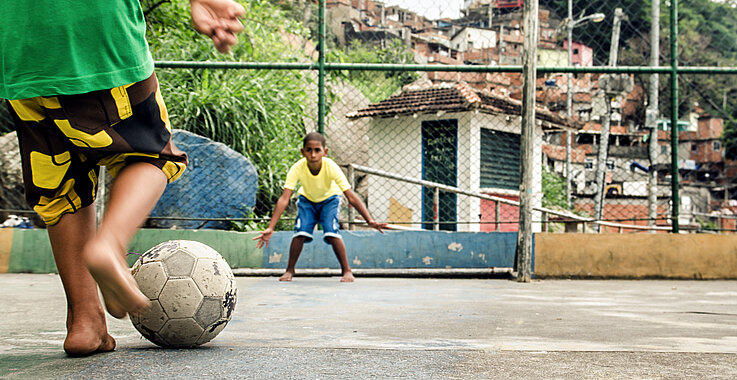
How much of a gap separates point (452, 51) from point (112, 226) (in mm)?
5721

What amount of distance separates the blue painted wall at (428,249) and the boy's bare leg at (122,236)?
4.76 meters

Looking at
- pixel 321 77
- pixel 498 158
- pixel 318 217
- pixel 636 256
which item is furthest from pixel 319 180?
pixel 498 158


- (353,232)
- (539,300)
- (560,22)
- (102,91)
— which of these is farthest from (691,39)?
(560,22)

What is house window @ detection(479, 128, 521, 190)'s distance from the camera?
14.3m

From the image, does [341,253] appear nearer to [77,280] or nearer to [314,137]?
[314,137]

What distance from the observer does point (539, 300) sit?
4.41 metres

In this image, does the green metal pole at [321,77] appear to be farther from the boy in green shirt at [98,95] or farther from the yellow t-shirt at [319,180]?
the boy in green shirt at [98,95]

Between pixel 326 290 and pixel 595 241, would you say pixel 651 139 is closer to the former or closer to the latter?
pixel 595 241

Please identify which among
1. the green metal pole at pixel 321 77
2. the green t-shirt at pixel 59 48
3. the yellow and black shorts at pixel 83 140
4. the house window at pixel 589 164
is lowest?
the yellow and black shorts at pixel 83 140

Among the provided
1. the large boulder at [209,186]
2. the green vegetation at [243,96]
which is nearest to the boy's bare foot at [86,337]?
the large boulder at [209,186]

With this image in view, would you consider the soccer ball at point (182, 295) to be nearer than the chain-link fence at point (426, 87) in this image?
Yes

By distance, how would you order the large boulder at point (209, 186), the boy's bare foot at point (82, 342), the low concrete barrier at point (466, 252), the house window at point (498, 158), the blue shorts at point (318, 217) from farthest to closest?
the house window at point (498, 158) → the large boulder at point (209, 186) → the low concrete barrier at point (466, 252) → the blue shorts at point (318, 217) → the boy's bare foot at point (82, 342)

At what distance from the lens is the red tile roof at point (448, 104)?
47.3 feet

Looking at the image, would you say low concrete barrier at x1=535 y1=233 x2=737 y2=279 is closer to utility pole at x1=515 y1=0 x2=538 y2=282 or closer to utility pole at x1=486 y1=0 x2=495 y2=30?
utility pole at x1=515 y1=0 x2=538 y2=282
